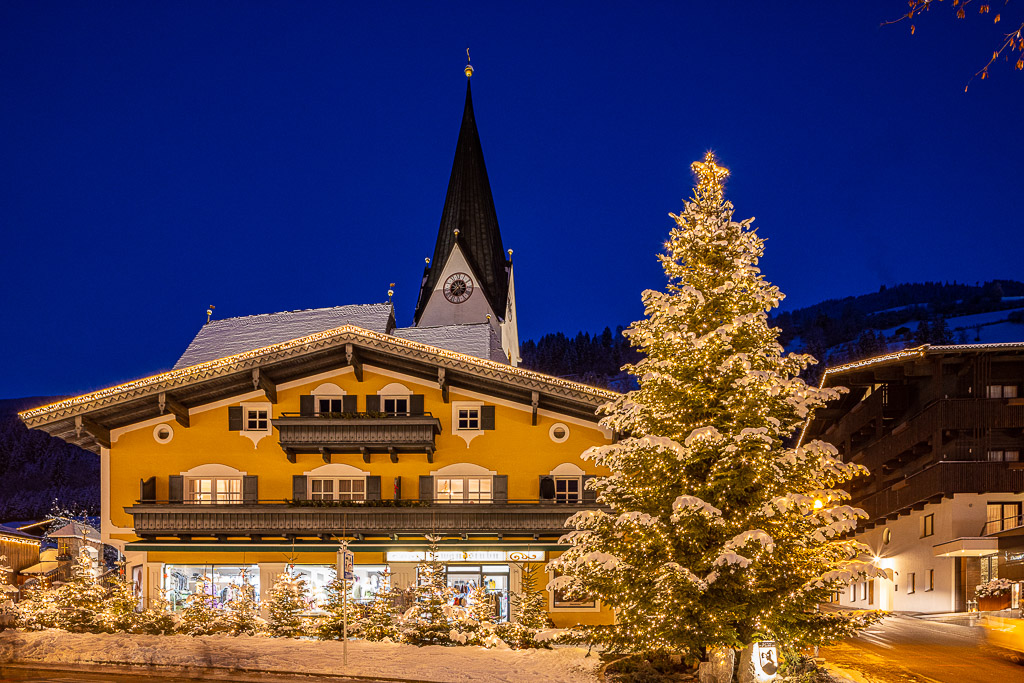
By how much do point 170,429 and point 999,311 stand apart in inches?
6612

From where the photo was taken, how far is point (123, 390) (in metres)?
31.5

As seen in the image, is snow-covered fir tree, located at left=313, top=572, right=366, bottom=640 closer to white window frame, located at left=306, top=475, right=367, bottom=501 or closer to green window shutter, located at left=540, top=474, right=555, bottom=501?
white window frame, located at left=306, top=475, right=367, bottom=501

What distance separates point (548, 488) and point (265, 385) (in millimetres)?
10433

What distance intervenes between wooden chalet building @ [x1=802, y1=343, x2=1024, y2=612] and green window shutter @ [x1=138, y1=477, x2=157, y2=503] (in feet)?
95.1

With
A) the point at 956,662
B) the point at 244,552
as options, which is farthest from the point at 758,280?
the point at 244,552

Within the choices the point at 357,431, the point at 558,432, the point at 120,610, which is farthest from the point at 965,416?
the point at 120,610

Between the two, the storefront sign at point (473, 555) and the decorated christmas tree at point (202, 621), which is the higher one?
the storefront sign at point (473, 555)

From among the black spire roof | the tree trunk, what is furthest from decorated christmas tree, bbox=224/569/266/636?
the black spire roof

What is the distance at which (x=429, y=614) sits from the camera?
24.7m

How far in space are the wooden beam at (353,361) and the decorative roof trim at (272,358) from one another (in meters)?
0.54

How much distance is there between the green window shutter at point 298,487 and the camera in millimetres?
→ 32781

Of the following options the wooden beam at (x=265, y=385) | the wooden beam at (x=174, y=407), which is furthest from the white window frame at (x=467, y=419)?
the wooden beam at (x=174, y=407)

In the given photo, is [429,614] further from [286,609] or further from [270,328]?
[270,328]

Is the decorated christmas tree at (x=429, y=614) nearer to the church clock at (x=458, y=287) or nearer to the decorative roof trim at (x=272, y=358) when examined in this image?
the decorative roof trim at (x=272, y=358)
